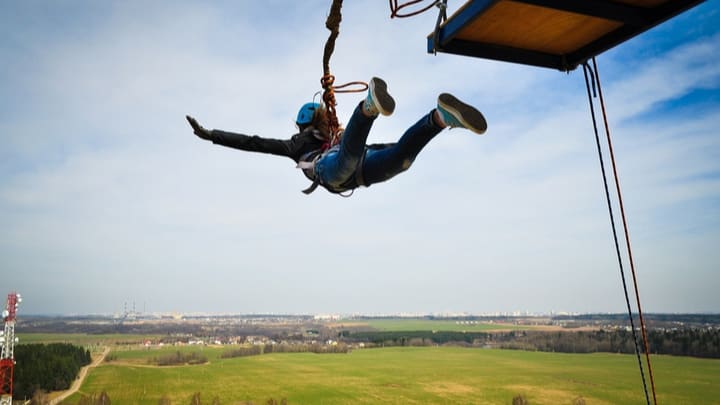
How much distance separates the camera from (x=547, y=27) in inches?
126

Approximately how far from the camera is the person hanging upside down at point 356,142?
3545 mm

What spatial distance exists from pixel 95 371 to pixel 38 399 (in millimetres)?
23077

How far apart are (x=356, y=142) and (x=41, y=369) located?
89415mm

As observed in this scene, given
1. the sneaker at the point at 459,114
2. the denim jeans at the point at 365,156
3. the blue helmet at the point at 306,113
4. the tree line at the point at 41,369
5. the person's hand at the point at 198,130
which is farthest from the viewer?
the tree line at the point at 41,369

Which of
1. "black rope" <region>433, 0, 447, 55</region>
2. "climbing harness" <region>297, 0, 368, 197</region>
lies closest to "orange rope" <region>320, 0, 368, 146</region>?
"climbing harness" <region>297, 0, 368, 197</region>

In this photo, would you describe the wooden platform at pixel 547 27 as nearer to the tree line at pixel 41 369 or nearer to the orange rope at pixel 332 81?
the orange rope at pixel 332 81

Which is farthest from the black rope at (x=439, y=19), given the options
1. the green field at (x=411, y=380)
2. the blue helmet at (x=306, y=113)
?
the green field at (x=411, y=380)

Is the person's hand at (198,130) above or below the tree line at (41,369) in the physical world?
above

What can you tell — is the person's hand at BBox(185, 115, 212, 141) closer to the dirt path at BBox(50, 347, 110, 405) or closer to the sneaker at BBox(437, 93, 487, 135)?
the sneaker at BBox(437, 93, 487, 135)

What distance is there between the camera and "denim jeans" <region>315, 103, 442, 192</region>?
3838 mm

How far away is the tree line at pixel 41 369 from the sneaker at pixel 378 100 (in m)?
85.0

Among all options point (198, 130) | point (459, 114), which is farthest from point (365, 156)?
point (198, 130)

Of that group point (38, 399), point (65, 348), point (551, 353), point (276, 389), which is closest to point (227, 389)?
point (276, 389)

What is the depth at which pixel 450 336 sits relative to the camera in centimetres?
15512
